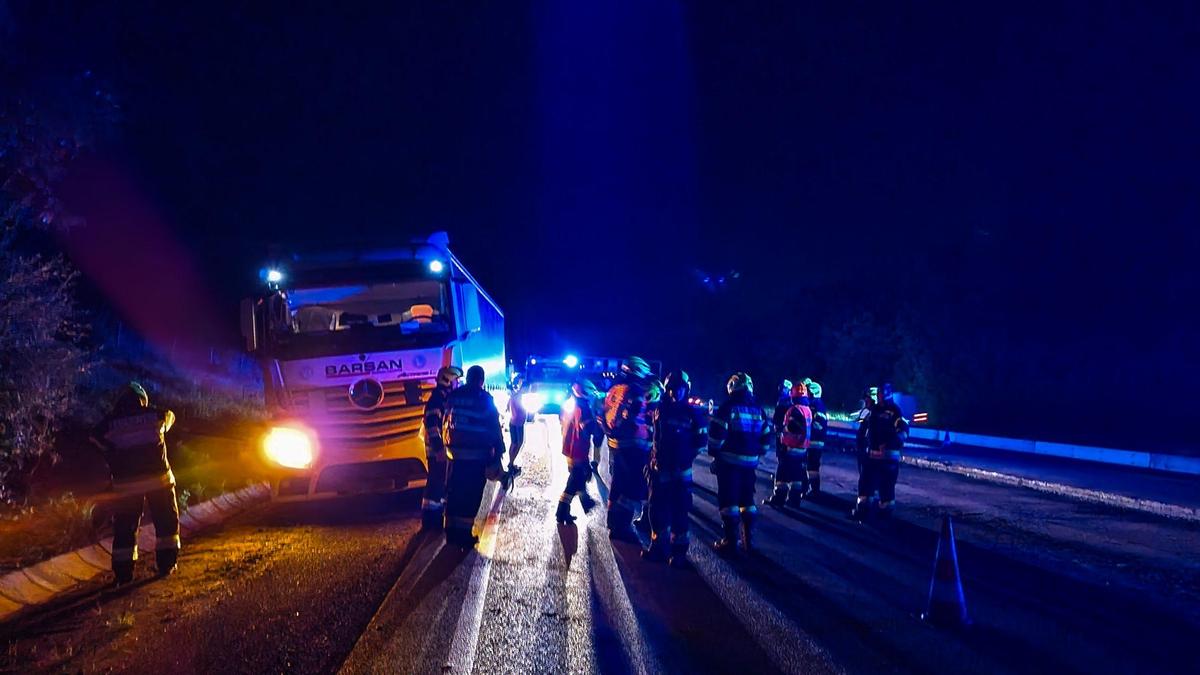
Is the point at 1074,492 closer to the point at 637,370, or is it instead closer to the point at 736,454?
the point at 736,454

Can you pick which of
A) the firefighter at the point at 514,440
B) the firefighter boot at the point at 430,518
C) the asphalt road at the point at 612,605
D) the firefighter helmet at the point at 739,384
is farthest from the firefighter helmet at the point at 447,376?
the firefighter helmet at the point at 739,384

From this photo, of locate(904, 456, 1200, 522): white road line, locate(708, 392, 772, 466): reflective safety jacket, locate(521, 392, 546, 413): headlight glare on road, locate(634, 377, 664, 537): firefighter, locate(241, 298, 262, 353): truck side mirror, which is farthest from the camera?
locate(521, 392, 546, 413): headlight glare on road

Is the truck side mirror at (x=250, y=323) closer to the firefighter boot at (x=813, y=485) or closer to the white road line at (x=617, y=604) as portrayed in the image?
Answer: the white road line at (x=617, y=604)

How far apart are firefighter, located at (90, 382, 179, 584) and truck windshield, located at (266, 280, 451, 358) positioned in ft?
8.84

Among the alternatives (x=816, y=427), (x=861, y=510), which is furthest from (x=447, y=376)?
(x=816, y=427)

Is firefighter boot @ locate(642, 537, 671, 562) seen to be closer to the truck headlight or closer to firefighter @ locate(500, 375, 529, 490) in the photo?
firefighter @ locate(500, 375, 529, 490)

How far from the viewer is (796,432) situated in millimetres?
11391

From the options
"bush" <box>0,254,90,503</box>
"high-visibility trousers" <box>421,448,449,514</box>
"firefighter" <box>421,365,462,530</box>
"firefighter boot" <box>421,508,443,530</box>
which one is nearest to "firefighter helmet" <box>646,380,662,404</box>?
"firefighter" <box>421,365,462,530</box>

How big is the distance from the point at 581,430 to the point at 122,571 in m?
5.03

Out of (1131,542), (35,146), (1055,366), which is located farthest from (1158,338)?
(35,146)

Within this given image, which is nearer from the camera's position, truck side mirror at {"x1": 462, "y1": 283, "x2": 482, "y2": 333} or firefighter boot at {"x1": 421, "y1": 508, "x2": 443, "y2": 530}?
firefighter boot at {"x1": 421, "y1": 508, "x2": 443, "y2": 530}

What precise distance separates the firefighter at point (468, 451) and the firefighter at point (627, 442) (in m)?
1.33

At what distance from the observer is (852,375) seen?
1636 inches

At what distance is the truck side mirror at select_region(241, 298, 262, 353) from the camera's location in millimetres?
10344
